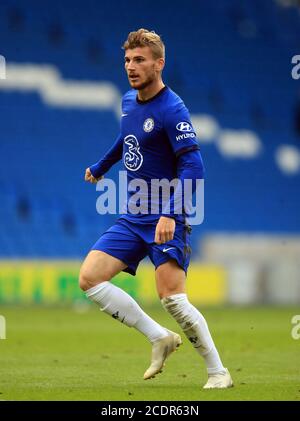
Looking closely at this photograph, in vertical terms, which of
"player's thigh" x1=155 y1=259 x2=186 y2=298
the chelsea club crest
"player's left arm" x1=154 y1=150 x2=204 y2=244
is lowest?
"player's thigh" x1=155 y1=259 x2=186 y2=298

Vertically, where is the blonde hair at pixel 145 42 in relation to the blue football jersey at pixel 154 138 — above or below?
above

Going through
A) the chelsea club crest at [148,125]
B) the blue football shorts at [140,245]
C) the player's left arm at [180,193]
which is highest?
the chelsea club crest at [148,125]

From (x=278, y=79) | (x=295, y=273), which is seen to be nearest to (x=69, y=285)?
(x=295, y=273)

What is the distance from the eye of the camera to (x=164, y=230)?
22.4ft

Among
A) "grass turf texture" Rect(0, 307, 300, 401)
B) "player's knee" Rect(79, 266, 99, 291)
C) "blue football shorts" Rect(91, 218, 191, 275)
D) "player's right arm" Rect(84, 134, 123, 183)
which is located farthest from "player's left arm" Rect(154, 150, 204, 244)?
"grass turf texture" Rect(0, 307, 300, 401)

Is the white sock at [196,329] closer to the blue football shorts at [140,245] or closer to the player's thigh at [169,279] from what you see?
the player's thigh at [169,279]

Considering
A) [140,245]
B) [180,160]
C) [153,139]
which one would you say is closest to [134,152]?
[153,139]

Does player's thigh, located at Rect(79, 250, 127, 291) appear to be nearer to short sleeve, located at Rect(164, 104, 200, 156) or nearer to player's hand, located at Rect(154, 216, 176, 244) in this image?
player's hand, located at Rect(154, 216, 176, 244)

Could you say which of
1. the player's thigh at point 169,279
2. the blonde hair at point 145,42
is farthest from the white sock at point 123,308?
the blonde hair at point 145,42

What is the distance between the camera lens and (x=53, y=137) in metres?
26.9

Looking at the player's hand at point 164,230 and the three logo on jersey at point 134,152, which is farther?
the three logo on jersey at point 134,152

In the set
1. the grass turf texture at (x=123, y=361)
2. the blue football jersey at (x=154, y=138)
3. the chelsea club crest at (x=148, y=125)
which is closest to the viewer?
the grass turf texture at (x=123, y=361)

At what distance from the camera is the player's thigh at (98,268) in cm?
714

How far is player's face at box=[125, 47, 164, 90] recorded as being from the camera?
23.3ft
